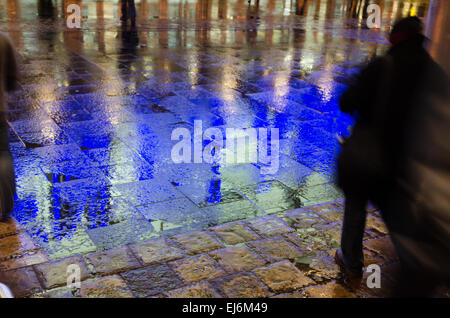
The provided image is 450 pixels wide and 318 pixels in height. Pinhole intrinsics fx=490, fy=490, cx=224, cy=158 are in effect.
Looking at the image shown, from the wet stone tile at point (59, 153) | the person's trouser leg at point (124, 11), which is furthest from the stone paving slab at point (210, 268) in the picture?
the person's trouser leg at point (124, 11)

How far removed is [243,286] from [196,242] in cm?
72

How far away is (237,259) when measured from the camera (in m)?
3.61

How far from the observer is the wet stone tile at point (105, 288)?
10.2 feet

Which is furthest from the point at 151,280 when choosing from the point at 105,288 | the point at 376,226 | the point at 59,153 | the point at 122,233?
the point at 59,153

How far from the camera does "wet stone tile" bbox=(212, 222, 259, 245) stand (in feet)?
12.8

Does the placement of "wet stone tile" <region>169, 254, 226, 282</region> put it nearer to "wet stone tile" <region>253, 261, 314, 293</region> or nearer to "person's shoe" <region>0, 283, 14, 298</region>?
"wet stone tile" <region>253, 261, 314, 293</region>

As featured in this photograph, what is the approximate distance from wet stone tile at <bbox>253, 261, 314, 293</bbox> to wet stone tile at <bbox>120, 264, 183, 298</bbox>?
0.59 m

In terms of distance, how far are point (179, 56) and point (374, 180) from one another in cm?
869

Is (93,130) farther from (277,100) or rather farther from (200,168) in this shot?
(277,100)

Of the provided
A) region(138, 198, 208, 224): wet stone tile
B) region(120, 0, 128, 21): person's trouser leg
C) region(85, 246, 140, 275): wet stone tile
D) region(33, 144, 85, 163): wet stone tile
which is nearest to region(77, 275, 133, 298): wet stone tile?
region(85, 246, 140, 275): wet stone tile

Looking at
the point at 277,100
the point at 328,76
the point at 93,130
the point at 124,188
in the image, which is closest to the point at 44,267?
the point at 124,188

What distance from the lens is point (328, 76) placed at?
9.80 m

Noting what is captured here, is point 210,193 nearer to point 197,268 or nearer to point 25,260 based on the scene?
A: point 197,268
